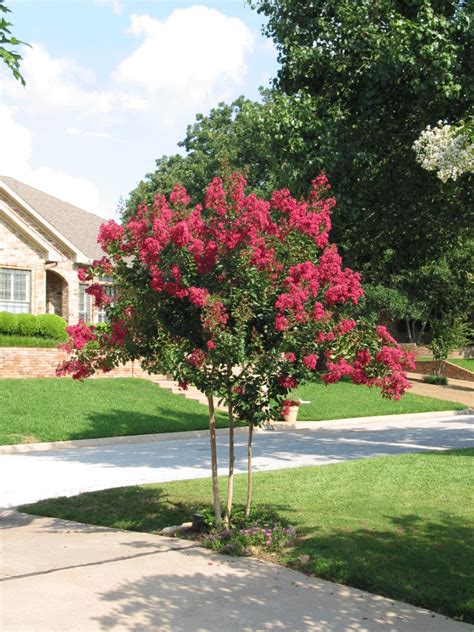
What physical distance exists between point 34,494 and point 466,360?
151 ft

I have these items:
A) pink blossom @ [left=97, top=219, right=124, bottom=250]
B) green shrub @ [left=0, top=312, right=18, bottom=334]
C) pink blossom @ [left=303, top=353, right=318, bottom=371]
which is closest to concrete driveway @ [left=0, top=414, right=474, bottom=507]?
pink blossom @ [left=97, top=219, right=124, bottom=250]

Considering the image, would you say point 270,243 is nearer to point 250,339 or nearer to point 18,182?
point 250,339

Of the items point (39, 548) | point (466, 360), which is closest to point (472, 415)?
point (466, 360)

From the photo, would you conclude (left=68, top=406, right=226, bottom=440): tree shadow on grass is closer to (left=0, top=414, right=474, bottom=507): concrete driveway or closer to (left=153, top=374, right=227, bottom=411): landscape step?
(left=0, top=414, right=474, bottom=507): concrete driveway

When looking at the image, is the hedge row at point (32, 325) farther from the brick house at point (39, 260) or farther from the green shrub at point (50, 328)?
the brick house at point (39, 260)

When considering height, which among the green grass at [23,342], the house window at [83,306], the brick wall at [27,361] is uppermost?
the house window at [83,306]

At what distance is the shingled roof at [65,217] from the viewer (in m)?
36.9

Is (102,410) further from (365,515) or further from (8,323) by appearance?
(365,515)

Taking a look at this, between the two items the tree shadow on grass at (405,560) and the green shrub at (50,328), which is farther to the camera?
the green shrub at (50,328)

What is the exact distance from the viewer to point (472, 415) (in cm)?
3241

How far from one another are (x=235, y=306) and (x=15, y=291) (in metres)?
24.8

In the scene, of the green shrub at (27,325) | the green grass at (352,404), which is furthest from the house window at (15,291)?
the green grass at (352,404)

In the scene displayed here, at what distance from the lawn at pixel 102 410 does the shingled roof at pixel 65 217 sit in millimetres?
9771

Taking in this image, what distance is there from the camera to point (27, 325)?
2931 cm
